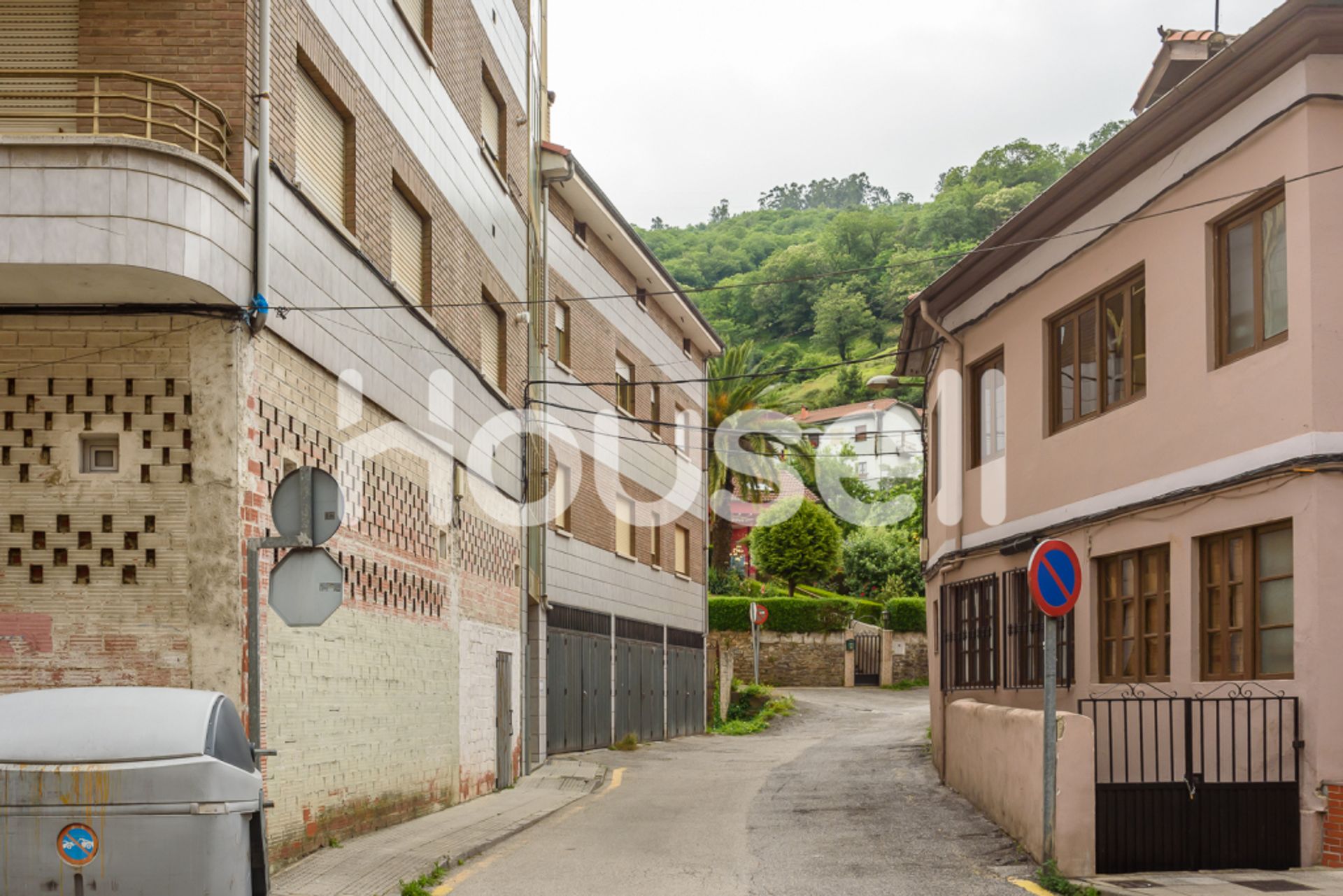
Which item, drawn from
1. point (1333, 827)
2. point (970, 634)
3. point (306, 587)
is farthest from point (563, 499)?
point (306, 587)

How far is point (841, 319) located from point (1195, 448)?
82351 mm

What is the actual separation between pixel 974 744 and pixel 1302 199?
6.53m

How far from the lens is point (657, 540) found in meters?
33.8

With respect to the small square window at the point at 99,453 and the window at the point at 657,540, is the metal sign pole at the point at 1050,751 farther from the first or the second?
the window at the point at 657,540

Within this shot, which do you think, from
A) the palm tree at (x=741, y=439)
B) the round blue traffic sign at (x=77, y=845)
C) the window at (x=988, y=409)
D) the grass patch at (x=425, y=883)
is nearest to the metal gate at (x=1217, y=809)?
the grass patch at (x=425, y=883)

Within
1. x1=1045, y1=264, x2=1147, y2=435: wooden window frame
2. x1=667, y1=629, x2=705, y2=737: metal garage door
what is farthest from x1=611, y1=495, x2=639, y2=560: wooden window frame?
x1=1045, y1=264, x2=1147, y2=435: wooden window frame

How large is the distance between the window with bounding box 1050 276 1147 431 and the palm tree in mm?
28019

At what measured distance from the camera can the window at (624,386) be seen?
29.9m

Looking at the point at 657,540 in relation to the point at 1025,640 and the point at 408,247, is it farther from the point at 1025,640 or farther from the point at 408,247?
the point at 408,247

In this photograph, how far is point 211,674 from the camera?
10.1 m

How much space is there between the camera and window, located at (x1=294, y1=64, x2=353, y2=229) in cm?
1257

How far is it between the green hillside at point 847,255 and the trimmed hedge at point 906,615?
3477cm

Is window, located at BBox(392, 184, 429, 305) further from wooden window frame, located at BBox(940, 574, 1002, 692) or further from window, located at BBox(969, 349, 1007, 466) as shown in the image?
wooden window frame, located at BBox(940, 574, 1002, 692)

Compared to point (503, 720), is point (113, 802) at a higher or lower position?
higher
